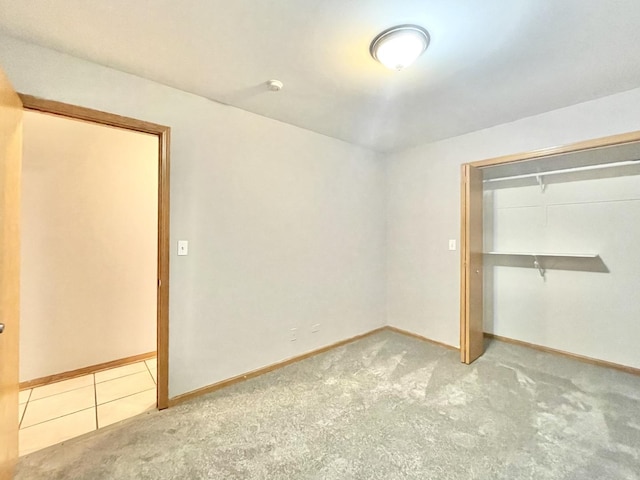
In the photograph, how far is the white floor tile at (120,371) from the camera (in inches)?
104

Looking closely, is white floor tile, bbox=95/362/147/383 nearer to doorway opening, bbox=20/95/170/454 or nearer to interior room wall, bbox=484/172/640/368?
doorway opening, bbox=20/95/170/454

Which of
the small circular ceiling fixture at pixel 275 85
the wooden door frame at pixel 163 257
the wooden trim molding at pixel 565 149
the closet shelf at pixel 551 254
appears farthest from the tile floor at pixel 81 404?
the closet shelf at pixel 551 254

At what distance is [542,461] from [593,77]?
2.52 meters

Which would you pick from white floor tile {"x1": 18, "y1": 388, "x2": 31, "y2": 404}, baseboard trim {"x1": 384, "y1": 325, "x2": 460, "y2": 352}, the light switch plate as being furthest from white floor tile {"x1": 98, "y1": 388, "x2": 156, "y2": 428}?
baseboard trim {"x1": 384, "y1": 325, "x2": 460, "y2": 352}

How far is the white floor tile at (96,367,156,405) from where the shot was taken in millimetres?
2330

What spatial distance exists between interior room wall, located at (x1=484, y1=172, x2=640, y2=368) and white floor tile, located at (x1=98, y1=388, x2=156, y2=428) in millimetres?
3689

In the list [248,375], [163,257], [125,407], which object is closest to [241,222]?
[163,257]

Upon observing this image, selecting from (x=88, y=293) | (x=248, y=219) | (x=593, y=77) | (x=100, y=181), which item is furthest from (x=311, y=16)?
(x=88, y=293)

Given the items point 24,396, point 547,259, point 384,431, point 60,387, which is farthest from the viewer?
point 547,259

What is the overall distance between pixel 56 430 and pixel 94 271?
4.52ft

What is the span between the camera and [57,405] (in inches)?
86.4

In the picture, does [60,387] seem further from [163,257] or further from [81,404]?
[163,257]

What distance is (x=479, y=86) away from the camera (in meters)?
2.12

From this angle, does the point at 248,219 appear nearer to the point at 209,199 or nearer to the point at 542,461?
the point at 209,199
